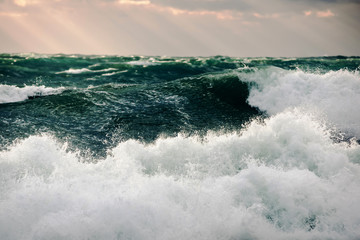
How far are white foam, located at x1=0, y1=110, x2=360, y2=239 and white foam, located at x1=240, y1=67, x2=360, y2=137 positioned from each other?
16.0ft

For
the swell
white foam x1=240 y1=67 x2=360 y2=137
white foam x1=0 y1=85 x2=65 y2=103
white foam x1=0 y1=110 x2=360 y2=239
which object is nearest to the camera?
white foam x1=0 y1=110 x2=360 y2=239

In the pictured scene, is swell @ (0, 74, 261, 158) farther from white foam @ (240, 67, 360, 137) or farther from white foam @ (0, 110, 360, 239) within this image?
white foam @ (0, 110, 360, 239)

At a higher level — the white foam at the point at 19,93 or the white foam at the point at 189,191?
the white foam at the point at 19,93

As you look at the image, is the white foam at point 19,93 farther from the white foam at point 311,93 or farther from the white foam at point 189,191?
the white foam at point 311,93

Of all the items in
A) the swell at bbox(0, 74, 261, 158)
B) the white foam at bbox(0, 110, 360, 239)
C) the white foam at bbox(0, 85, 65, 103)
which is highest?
the white foam at bbox(0, 85, 65, 103)

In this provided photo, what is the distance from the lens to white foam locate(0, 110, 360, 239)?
183 inches

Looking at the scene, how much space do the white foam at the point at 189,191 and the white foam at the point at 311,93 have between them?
4879 mm

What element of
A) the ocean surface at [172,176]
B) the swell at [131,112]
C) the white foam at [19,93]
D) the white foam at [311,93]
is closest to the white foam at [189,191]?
the ocean surface at [172,176]

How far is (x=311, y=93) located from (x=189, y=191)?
9.40 meters

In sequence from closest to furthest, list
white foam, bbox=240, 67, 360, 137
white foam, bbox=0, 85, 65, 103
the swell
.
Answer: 1. the swell
2. white foam, bbox=240, 67, 360, 137
3. white foam, bbox=0, 85, 65, 103

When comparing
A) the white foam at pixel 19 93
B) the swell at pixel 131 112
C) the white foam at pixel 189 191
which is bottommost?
the white foam at pixel 189 191

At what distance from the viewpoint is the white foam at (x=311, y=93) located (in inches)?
441

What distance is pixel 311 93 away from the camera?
12469mm

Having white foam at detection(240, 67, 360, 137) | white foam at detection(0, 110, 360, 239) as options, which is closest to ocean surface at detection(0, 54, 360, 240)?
white foam at detection(0, 110, 360, 239)
